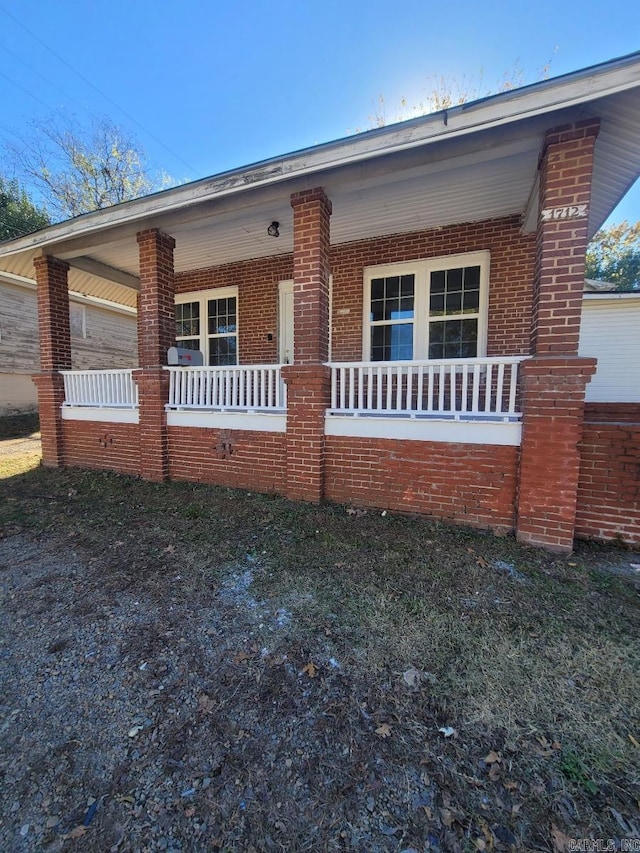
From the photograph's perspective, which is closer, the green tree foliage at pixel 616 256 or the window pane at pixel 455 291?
the window pane at pixel 455 291

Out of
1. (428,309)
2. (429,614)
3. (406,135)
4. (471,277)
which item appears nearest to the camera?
(429,614)

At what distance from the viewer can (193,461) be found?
18.0 feet

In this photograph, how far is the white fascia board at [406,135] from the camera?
2.90m

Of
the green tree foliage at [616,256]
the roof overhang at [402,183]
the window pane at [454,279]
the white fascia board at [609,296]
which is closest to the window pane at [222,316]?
the roof overhang at [402,183]

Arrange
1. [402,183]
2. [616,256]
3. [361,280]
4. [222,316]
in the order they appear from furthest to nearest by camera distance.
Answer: [616,256] → [222,316] → [361,280] → [402,183]

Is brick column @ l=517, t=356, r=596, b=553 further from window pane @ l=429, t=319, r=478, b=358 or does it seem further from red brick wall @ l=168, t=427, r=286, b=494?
red brick wall @ l=168, t=427, r=286, b=494

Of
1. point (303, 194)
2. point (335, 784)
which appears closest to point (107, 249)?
point (303, 194)

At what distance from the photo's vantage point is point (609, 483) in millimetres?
3520

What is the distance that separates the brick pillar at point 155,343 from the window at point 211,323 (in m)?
1.85

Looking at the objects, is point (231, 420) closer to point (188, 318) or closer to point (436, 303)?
point (436, 303)

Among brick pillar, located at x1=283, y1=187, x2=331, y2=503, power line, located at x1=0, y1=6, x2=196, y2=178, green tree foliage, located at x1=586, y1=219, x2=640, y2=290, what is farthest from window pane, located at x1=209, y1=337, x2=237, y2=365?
green tree foliage, located at x1=586, y1=219, x2=640, y2=290

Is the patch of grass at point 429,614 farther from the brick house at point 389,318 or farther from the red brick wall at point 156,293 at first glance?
the red brick wall at point 156,293

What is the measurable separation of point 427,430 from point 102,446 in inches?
209

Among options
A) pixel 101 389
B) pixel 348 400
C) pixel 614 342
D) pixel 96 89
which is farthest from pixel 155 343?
pixel 96 89
